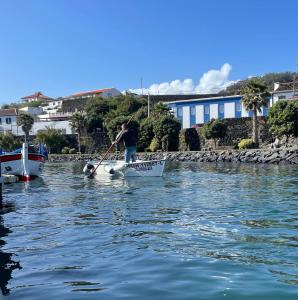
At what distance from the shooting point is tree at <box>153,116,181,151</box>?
64.6m

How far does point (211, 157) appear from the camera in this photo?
52.4m

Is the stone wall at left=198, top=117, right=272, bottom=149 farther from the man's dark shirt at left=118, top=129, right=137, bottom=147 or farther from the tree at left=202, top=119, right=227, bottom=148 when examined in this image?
the man's dark shirt at left=118, top=129, right=137, bottom=147

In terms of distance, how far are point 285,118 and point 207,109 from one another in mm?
26711

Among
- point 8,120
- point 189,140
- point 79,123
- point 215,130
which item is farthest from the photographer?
point 8,120

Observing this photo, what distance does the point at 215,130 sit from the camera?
6056 cm

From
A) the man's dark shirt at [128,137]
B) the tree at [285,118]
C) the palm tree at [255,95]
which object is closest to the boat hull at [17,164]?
the man's dark shirt at [128,137]

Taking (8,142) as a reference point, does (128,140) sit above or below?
below

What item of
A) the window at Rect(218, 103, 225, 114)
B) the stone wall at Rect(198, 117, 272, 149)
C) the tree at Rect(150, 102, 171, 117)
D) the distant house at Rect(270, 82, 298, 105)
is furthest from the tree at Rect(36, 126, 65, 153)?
the distant house at Rect(270, 82, 298, 105)

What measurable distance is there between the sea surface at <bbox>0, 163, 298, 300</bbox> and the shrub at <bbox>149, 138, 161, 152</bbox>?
50686mm

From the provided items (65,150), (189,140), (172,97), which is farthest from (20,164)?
Result: (172,97)

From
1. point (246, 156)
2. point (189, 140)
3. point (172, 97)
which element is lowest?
point (246, 156)

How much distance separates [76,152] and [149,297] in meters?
76.6

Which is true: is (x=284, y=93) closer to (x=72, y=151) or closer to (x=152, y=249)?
(x=72, y=151)

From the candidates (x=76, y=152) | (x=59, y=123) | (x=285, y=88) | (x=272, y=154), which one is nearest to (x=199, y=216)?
(x=272, y=154)
